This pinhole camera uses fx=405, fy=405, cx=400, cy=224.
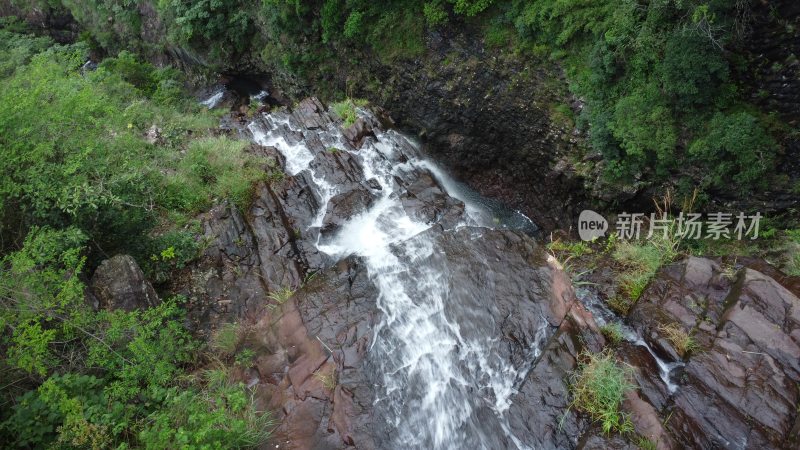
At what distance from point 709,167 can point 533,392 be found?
5.64 meters

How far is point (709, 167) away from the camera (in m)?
7.54

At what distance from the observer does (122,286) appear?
6.16 metres

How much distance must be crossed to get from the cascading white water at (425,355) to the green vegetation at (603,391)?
82 cm

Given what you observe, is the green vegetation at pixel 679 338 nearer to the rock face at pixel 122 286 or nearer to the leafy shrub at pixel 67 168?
the rock face at pixel 122 286

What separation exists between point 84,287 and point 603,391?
7.08 metres

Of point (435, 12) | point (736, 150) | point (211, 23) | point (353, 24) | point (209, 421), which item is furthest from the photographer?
point (211, 23)

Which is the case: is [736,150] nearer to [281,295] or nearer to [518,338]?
[518,338]

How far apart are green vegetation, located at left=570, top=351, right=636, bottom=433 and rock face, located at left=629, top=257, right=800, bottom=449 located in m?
0.40

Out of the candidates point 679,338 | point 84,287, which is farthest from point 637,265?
point 84,287

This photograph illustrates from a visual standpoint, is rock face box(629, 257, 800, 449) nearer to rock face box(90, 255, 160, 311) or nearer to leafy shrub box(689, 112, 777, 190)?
leafy shrub box(689, 112, 777, 190)

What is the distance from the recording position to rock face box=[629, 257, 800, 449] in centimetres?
474

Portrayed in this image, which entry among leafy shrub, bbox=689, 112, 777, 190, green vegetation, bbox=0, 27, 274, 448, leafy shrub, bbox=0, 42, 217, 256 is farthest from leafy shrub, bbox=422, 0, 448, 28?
leafy shrub, bbox=0, 42, 217, 256

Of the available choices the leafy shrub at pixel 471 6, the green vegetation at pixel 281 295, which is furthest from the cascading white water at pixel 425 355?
the leafy shrub at pixel 471 6

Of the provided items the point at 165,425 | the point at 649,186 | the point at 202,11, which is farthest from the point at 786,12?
the point at 202,11
